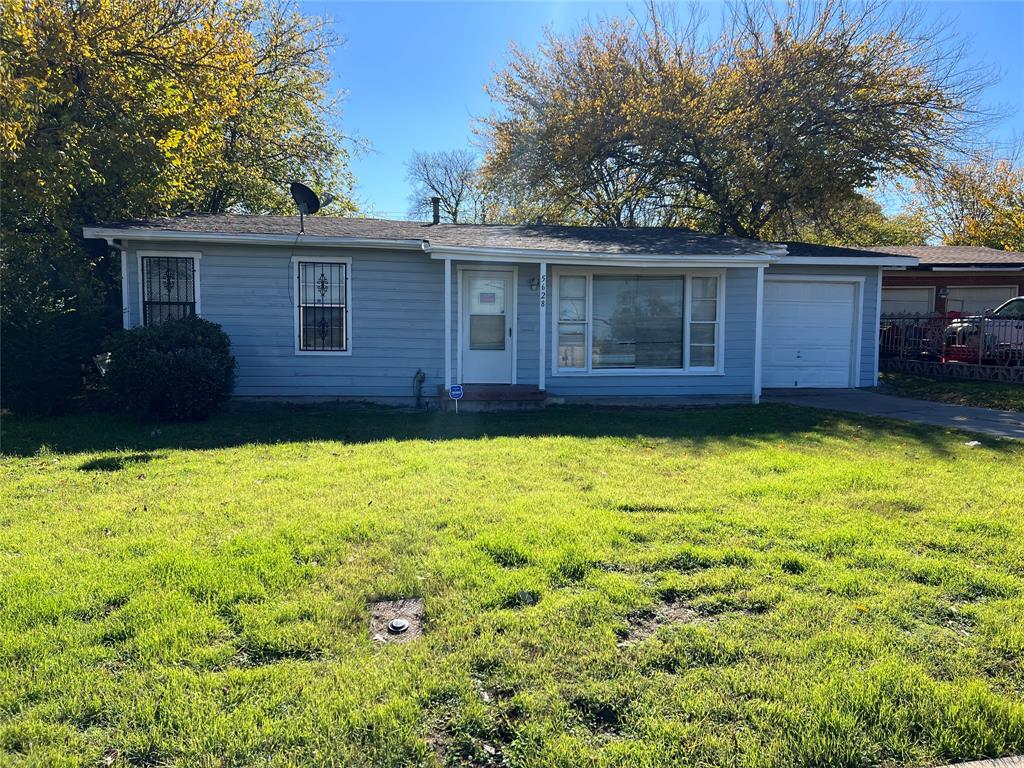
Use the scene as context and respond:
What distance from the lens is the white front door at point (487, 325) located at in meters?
11.2

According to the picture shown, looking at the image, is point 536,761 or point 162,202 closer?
point 536,761

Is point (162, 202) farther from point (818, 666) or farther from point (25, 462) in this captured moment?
point (818, 666)

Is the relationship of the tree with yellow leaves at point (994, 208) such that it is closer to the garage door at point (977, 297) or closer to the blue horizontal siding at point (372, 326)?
the garage door at point (977, 297)

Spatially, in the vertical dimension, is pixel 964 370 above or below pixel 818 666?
above

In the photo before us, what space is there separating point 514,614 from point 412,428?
5640 millimetres

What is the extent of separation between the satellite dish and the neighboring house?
15.6 meters

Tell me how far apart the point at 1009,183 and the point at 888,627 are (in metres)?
36.5

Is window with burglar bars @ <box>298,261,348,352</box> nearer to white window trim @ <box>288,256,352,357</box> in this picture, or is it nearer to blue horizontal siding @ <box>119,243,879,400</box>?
white window trim @ <box>288,256,352,357</box>

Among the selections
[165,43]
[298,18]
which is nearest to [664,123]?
[298,18]

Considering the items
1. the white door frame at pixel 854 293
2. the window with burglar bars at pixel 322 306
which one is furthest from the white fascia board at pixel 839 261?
the window with burglar bars at pixel 322 306

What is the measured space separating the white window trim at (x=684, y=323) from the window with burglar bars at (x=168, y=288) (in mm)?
5745

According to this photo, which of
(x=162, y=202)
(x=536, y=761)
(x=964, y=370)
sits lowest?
(x=536, y=761)

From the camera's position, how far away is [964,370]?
14.0 meters

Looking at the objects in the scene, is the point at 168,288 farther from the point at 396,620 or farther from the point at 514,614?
the point at 514,614
